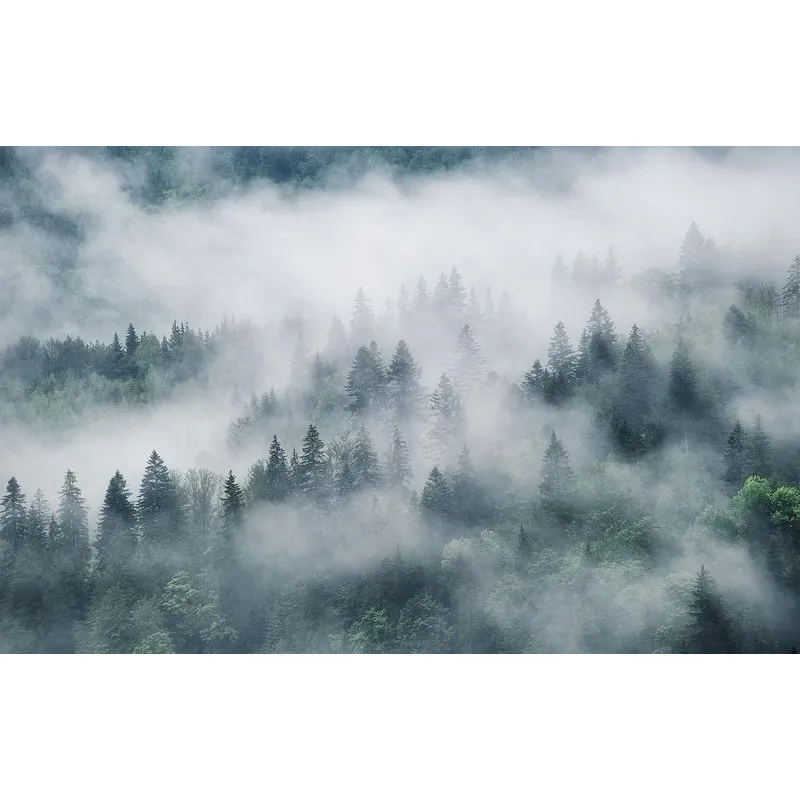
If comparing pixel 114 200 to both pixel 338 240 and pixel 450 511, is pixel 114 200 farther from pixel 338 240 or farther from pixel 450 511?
pixel 450 511

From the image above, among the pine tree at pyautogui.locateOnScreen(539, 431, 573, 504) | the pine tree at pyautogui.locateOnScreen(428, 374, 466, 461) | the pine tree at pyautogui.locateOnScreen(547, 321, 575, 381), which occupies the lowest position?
the pine tree at pyautogui.locateOnScreen(539, 431, 573, 504)

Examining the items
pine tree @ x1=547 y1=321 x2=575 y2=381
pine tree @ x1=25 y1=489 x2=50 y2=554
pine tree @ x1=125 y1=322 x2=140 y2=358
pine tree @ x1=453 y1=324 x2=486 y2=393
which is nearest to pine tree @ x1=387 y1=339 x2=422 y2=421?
pine tree @ x1=453 y1=324 x2=486 y2=393

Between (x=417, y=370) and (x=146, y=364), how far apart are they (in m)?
2.56

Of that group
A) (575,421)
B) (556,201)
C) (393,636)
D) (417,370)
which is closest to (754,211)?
(556,201)

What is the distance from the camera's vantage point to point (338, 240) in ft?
30.1

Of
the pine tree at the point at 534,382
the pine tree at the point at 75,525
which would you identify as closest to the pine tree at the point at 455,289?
the pine tree at the point at 534,382

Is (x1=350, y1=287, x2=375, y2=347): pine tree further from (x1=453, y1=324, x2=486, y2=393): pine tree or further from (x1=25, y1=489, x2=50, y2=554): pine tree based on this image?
(x1=25, y1=489, x2=50, y2=554): pine tree

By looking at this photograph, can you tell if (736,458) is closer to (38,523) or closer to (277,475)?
(277,475)

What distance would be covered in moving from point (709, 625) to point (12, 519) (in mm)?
6204

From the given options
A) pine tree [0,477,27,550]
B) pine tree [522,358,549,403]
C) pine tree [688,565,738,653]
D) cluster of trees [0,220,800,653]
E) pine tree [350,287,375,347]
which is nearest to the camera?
pine tree [688,565,738,653]

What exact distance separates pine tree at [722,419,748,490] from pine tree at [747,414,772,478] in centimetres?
5

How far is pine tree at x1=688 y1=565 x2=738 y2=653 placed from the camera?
8.31 m

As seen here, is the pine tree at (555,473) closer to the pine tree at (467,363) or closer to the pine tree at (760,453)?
the pine tree at (467,363)

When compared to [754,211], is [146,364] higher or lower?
lower
